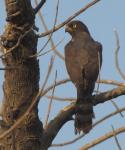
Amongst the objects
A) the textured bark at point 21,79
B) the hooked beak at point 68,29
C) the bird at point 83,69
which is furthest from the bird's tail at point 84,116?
the hooked beak at point 68,29

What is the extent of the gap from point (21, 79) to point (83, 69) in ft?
7.53

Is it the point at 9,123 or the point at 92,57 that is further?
the point at 92,57

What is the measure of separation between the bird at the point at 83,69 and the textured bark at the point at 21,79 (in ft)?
3.98

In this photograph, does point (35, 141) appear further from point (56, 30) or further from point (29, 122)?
point (56, 30)

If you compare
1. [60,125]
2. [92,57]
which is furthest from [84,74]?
[60,125]

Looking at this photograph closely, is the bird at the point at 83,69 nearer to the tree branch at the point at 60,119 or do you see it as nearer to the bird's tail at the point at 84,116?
the bird's tail at the point at 84,116

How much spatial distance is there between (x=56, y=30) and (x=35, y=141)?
0.86 metres

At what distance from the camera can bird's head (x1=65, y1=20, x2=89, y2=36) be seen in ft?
23.5

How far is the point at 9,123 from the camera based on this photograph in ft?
11.9

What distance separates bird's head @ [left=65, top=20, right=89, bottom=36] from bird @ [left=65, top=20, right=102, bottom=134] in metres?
0.13

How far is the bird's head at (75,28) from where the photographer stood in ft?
23.5

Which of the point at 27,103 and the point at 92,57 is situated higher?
the point at 92,57

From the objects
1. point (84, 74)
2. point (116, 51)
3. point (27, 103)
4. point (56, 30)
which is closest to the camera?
point (56, 30)

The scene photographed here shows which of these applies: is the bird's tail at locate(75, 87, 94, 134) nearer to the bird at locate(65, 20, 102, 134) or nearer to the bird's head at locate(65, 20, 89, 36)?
the bird at locate(65, 20, 102, 134)
